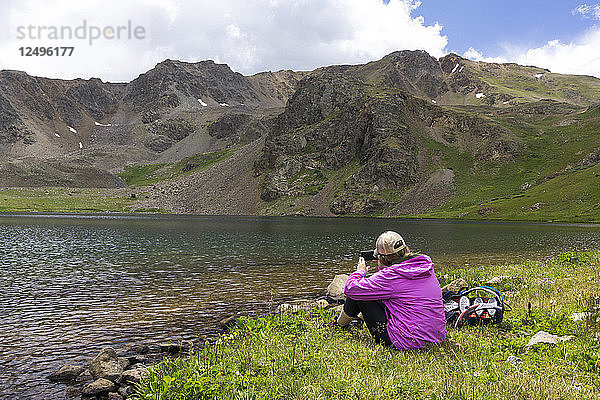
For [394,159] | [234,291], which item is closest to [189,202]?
[394,159]

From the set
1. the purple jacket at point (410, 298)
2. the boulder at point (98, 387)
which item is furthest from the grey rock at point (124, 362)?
the purple jacket at point (410, 298)

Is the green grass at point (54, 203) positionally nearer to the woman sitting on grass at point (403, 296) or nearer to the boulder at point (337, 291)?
the boulder at point (337, 291)

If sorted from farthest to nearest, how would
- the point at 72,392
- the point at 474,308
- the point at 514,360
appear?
the point at 474,308
the point at 72,392
the point at 514,360

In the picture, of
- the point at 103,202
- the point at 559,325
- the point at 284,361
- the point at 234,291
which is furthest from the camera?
the point at 103,202

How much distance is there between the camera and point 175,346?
44.7 ft

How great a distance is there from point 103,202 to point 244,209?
236 ft

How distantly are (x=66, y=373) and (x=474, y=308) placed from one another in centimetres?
1290

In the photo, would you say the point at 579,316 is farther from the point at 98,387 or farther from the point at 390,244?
the point at 98,387

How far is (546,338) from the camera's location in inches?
390

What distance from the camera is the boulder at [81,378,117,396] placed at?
33.7 feet

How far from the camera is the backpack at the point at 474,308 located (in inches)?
473

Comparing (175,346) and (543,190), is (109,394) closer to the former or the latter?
(175,346)

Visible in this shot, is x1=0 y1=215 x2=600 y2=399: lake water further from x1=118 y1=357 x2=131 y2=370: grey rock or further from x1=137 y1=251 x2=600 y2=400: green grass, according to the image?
x1=137 y1=251 x2=600 y2=400: green grass

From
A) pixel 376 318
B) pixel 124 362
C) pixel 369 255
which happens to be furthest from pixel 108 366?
pixel 369 255
